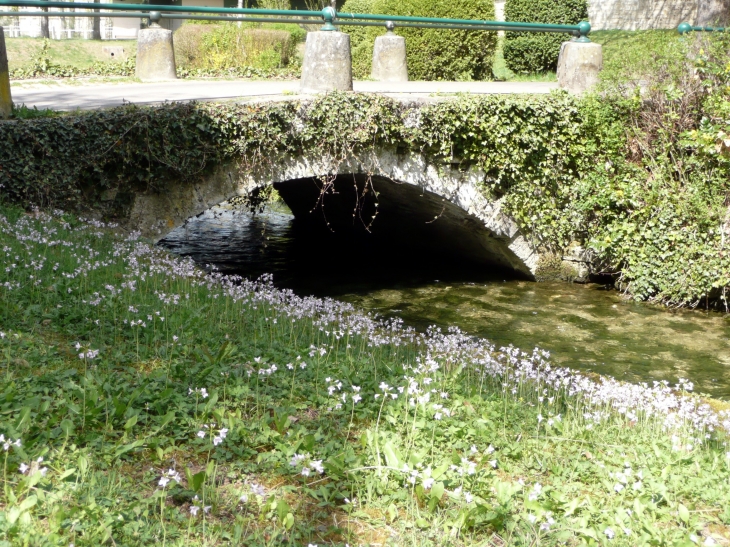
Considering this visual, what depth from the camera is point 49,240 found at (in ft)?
23.7

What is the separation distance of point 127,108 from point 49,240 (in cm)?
213

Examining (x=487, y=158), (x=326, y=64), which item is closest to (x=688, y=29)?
(x=487, y=158)

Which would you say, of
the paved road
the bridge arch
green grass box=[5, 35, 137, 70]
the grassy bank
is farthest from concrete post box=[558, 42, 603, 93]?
green grass box=[5, 35, 137, 70]

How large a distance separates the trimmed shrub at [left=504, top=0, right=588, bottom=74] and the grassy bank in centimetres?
1323

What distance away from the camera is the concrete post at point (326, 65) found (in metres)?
9.66

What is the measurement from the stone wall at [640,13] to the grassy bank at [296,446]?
21563mm

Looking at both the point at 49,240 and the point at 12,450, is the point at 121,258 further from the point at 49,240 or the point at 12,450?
the point at 12,450

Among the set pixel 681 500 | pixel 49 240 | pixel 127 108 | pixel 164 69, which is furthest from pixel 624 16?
pixel 681 500

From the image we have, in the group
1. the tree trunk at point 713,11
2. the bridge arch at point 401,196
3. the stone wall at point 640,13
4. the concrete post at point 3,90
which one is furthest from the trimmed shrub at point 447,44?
the stone wall at point 640,13

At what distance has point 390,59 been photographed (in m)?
11.9

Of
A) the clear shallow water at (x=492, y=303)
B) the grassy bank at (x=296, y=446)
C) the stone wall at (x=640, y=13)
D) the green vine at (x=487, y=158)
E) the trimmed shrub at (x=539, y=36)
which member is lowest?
the clear shallow water at (x=492, y=303)

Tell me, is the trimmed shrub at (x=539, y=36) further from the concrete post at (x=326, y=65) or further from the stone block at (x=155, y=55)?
the concrete post at (x=326, y=65)

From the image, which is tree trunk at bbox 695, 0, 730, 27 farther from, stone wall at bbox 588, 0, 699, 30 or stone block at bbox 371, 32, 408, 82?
stone wall at bbox 588, 0, 699, 30

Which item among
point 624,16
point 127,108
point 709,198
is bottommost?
point 709,198
